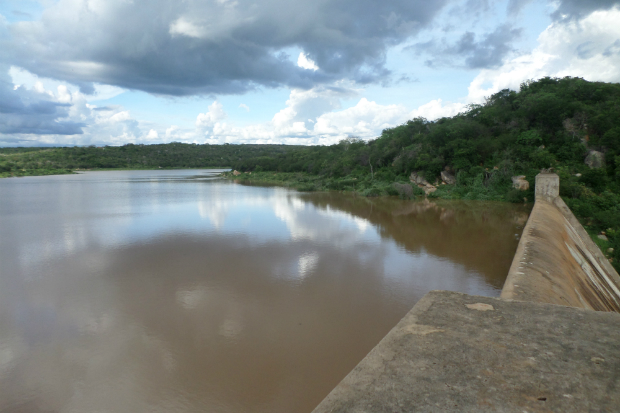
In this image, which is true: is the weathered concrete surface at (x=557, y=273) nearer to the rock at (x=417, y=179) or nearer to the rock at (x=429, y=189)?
the rock at (x=429, y=189)

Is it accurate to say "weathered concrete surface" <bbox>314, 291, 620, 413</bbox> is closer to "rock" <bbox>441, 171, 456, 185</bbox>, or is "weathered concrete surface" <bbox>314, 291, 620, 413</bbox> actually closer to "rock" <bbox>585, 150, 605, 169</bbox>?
"rock" <bbox>585, 150, 605, 169</bbox>

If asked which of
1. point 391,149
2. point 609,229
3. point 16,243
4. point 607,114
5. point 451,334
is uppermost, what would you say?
point 607,114

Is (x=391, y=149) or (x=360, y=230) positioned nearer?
(x=360, y=230)

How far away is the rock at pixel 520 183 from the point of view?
20875 millimetres

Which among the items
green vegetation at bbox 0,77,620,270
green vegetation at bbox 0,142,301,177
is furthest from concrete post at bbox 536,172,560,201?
green vegetation at bbox 0,142,301,177

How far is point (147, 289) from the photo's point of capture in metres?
8.19

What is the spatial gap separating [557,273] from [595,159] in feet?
67.7

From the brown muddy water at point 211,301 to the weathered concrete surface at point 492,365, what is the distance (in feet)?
8.45

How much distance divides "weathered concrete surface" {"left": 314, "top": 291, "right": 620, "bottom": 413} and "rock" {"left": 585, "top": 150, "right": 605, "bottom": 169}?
23.2 metres

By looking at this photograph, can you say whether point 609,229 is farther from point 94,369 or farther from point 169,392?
point 94,369

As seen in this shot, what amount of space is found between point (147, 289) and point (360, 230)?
→ 29.4 ft

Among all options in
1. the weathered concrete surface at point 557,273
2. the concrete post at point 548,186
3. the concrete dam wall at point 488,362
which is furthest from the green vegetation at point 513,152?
the concrete dam wall at point 488,362

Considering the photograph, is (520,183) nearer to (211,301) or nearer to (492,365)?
(211,301)

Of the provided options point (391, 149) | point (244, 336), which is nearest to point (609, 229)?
point (244, 336)
